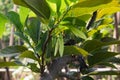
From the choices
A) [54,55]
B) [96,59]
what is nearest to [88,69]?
[96,59]

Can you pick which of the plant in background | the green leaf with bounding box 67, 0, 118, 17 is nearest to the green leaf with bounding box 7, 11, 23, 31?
the plant in background

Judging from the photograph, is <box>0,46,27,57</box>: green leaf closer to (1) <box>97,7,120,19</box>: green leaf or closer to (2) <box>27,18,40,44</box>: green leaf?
(2) <box>27,18,40,44</box>: green leaf

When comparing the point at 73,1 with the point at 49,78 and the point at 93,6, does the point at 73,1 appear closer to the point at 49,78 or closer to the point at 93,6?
the point at 93,6

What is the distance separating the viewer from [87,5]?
0.49 m

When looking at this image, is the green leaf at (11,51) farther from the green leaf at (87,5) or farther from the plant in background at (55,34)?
the green leaf at (87,5)

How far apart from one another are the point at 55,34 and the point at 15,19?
0.32 ft

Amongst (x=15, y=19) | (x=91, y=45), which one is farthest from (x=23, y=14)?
(x=91, y=45)

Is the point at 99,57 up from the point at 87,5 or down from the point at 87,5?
down

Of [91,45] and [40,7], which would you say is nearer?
[40,7]

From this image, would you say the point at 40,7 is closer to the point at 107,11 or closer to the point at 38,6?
the point at 38,6

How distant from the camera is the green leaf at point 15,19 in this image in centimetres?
57

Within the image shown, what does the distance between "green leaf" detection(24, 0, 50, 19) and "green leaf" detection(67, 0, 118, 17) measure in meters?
0.04

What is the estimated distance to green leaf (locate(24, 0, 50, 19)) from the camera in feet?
1.56

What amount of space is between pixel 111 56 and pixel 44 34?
0.16 m
